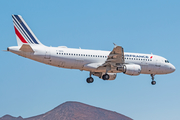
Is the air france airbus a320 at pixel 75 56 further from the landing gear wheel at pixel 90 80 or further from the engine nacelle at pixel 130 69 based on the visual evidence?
the landing gear wheel at pixel 90 80

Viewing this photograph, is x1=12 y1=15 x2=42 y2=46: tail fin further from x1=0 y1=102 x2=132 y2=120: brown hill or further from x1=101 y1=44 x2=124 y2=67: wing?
x1=0 y1=102 x2=132 y2=120: brown hill

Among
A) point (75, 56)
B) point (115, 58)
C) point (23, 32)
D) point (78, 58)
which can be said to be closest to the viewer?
point (75, 56)

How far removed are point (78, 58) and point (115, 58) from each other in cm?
534

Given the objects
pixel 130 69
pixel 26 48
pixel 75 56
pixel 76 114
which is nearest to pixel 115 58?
pixel 130 69

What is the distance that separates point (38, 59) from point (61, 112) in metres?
Answer: 122

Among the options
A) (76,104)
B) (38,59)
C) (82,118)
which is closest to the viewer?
(38,59)

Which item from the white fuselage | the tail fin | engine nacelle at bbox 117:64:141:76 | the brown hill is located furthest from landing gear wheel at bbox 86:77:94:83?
the brown hill

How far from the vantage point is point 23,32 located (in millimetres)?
47188

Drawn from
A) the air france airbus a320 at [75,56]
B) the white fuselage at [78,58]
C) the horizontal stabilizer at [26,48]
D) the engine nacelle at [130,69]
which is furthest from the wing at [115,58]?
the horizontal stabilizer at [26,48]

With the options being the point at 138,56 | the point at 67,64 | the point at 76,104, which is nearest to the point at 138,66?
the point at 138,56

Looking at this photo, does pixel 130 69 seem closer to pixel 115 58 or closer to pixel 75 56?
pixel 115 58

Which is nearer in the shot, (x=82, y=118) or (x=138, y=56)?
(x=138, y=56)

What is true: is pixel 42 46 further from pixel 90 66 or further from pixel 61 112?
pixel 61 112

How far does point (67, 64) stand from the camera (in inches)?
1832
